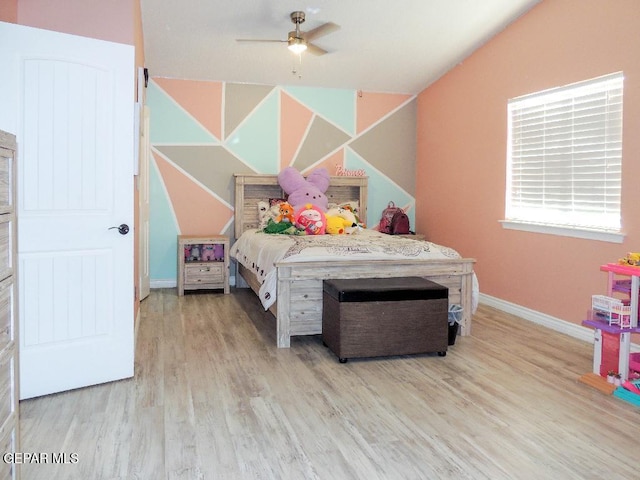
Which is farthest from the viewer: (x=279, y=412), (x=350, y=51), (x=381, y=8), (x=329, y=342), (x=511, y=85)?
(x=350, y=51)

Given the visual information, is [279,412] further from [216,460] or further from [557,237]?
[557,237]

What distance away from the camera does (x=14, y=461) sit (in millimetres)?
1672

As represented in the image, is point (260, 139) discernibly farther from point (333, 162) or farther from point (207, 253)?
point (207, 253)

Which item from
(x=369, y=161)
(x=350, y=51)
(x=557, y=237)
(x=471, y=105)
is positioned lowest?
(x=557, y=237)

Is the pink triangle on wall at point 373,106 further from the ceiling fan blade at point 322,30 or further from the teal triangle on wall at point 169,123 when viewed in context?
the ceiling fan blade at point 322,30

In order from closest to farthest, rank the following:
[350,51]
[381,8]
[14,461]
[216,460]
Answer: [14,461]
[216,460]
[381,8]
[350,51]

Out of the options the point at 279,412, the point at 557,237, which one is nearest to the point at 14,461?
the point at 279,412

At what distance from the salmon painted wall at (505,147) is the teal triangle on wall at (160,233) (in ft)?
9.80

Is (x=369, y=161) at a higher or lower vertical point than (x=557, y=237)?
higher

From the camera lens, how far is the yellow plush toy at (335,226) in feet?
17.8

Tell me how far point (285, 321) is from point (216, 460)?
1.67m

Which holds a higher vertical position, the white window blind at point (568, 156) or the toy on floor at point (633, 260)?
the white window blind at point (568, 156)

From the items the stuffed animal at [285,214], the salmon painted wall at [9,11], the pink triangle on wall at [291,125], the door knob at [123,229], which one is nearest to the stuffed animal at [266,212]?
the stuffed animal at [285,214]

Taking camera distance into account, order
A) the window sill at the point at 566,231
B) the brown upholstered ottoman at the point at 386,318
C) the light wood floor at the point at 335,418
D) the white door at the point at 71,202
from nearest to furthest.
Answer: the light wood floor at the point at 335,418 → the white door at the point at 71,202 → the brown upholstered ottoman at the point at 386,318 → the window sill at the point at 566,231
